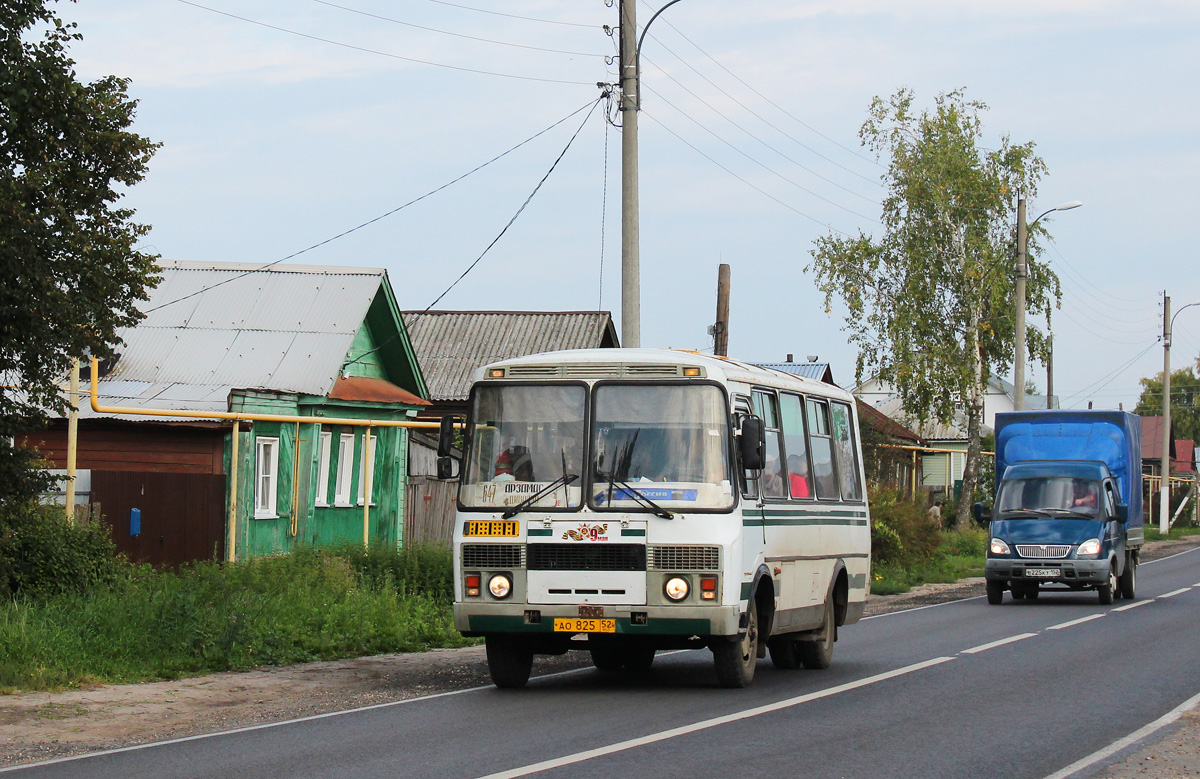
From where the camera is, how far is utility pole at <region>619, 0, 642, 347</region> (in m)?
18.9

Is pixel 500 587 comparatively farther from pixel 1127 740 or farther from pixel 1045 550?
pixel 1045 550

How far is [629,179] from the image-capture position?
63.4 feet

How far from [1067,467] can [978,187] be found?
26387 mm

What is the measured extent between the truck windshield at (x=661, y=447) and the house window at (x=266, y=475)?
39.8 feet

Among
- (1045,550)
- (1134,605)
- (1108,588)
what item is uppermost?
(1045,550)

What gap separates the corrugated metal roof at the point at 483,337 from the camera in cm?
3956

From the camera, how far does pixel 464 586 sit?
12227 millimetres

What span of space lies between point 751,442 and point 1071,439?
1679cm

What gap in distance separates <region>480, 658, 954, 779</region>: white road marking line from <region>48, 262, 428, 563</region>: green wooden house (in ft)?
30.2

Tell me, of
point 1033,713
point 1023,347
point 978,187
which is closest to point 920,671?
point 1033,713

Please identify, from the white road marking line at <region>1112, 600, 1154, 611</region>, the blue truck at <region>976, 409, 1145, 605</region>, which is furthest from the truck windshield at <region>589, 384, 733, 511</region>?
the blue truck at <region>976, 409, 1145, 605</region>

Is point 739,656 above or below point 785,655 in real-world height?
above

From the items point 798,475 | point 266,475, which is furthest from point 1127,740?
point 266,475

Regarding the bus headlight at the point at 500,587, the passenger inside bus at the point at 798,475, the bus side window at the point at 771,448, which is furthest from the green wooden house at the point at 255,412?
the bus side window at the point at 771,448
